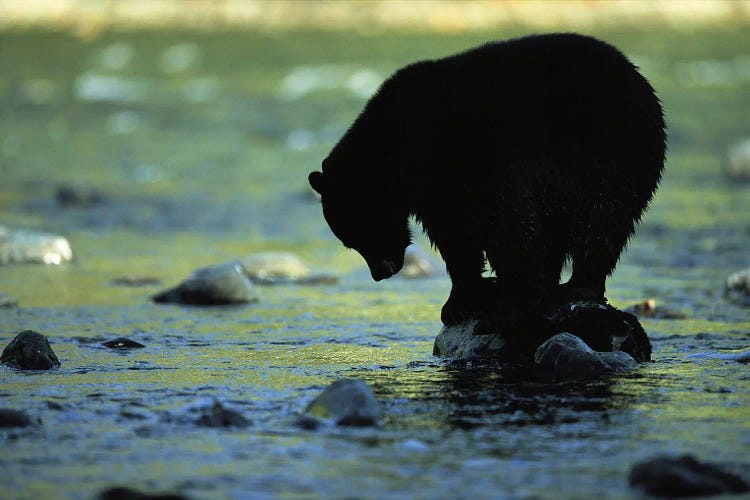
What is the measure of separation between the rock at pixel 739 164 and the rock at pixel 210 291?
36.5 ft

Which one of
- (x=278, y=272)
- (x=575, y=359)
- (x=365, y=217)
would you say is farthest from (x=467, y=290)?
(x=278, y=272)

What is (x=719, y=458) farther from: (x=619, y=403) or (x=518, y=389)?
(x=518, y=389)

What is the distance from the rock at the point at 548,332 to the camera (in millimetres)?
7434

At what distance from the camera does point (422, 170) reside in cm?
749

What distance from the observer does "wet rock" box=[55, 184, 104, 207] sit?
1720cm

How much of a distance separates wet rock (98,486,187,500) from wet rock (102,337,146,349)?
3.24 meters

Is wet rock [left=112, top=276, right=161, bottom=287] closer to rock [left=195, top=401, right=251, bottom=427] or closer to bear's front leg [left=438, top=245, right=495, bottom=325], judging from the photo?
bear's front leg [left=438, top=245, right=495, bottom=325]

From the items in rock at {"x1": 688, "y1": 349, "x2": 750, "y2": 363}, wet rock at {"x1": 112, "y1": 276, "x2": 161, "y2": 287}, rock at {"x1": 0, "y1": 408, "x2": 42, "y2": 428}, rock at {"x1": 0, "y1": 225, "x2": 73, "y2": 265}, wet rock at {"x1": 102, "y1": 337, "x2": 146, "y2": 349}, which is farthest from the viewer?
rock at {"x1": 0, "y1": 225, "x2": 73, "y2": 265}

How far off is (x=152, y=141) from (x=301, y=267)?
17.2m

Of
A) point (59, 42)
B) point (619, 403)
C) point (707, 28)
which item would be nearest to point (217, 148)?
point (619, 403)

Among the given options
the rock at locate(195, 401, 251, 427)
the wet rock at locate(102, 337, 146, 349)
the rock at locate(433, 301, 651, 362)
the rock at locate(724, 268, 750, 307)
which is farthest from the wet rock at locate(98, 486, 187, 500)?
the rock at locate(724, 268, 750, 307)

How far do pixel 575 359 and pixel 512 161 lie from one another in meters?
1.11

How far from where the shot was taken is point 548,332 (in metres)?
7.54

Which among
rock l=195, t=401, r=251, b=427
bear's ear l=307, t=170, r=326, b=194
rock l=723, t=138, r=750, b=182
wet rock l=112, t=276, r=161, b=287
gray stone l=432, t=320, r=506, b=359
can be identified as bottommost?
rock l=195, t=401, r=251, b=427
